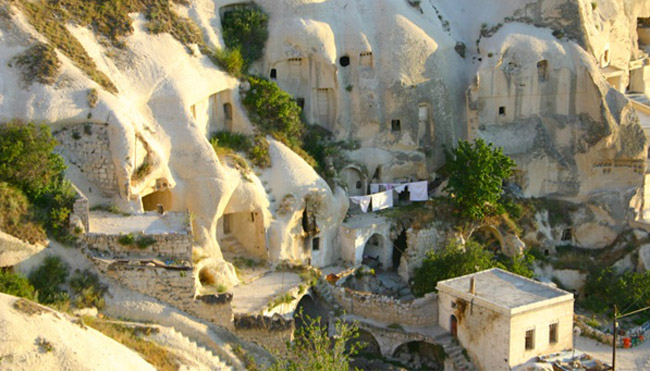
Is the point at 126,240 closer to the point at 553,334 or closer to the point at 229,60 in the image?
the point at 229,60

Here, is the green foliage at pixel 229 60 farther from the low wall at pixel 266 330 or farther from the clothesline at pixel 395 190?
the low wall at pixel 266 330

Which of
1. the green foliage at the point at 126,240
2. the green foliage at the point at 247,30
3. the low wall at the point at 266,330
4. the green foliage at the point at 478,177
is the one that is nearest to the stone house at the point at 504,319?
the green foliage at the point at 478,177

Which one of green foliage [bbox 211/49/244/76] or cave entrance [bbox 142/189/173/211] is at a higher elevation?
green foliage [bbox 211/49/244/76]

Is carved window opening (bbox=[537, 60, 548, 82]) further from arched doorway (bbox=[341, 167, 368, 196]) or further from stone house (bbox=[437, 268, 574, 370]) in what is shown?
stone house (bbox=[437, 268, 574, 370])

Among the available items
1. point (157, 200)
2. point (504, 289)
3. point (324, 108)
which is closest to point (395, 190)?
point (324, 108)

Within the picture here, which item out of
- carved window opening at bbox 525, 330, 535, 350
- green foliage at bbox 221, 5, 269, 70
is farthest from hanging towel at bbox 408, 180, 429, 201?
carved window opening at bbox 525, 330, 535, 350

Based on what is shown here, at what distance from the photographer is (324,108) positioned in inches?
1709

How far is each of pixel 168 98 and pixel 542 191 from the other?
18.9m

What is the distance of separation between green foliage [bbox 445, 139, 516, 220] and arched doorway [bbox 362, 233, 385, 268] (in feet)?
12.9

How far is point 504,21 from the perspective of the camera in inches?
1805

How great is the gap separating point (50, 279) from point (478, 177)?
19.7 meters

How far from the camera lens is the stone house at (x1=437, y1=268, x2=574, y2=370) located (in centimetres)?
3262

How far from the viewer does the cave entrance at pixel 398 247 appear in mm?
40938

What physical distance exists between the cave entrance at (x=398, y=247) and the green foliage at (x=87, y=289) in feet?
51.1
